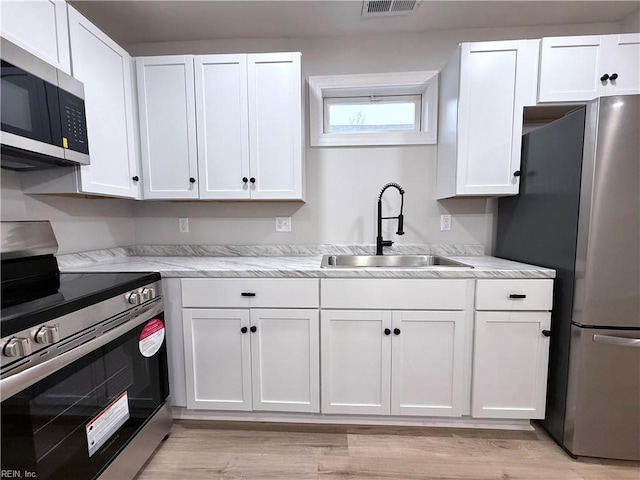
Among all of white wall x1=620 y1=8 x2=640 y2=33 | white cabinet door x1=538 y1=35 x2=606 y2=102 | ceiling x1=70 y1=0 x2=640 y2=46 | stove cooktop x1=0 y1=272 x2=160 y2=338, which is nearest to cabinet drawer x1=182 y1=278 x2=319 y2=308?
stove cooktop x1=0 y1=272 x2=160 y2=338

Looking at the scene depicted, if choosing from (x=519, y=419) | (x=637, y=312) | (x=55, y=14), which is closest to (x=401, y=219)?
(x=637, y=312)

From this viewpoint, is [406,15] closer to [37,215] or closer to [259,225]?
[259,225]

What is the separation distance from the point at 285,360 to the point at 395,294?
717 mm

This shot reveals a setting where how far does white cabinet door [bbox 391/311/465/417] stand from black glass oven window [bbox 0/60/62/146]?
183 centimetres

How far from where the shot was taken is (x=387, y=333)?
1510mm

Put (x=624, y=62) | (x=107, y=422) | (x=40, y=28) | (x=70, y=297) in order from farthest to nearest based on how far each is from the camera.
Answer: (x=624, y=62) < (x=40, y=28) < (x=107, y=422) < (x=70, y=297)

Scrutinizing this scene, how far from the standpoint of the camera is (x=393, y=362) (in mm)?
1538

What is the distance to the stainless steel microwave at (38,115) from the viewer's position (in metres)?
1.06

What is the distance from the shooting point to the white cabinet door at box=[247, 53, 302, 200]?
1.76m

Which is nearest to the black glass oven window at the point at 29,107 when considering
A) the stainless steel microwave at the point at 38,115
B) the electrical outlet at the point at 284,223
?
the stainless steel microwave at the point at 38,115

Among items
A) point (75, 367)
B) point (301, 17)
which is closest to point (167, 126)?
point (301, 17)

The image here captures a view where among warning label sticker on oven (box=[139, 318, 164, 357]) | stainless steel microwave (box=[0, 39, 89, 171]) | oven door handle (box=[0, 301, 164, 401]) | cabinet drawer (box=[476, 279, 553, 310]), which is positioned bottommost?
warning label sticker on oven (box=[139, 318, 164, 357])

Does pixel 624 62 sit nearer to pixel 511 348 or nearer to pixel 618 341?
pixel 618 341

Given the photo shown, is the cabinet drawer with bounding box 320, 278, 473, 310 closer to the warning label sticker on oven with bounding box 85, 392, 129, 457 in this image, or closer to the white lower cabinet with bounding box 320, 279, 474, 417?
the white lower cabinet with bounding box 320, 279, 474, 417
